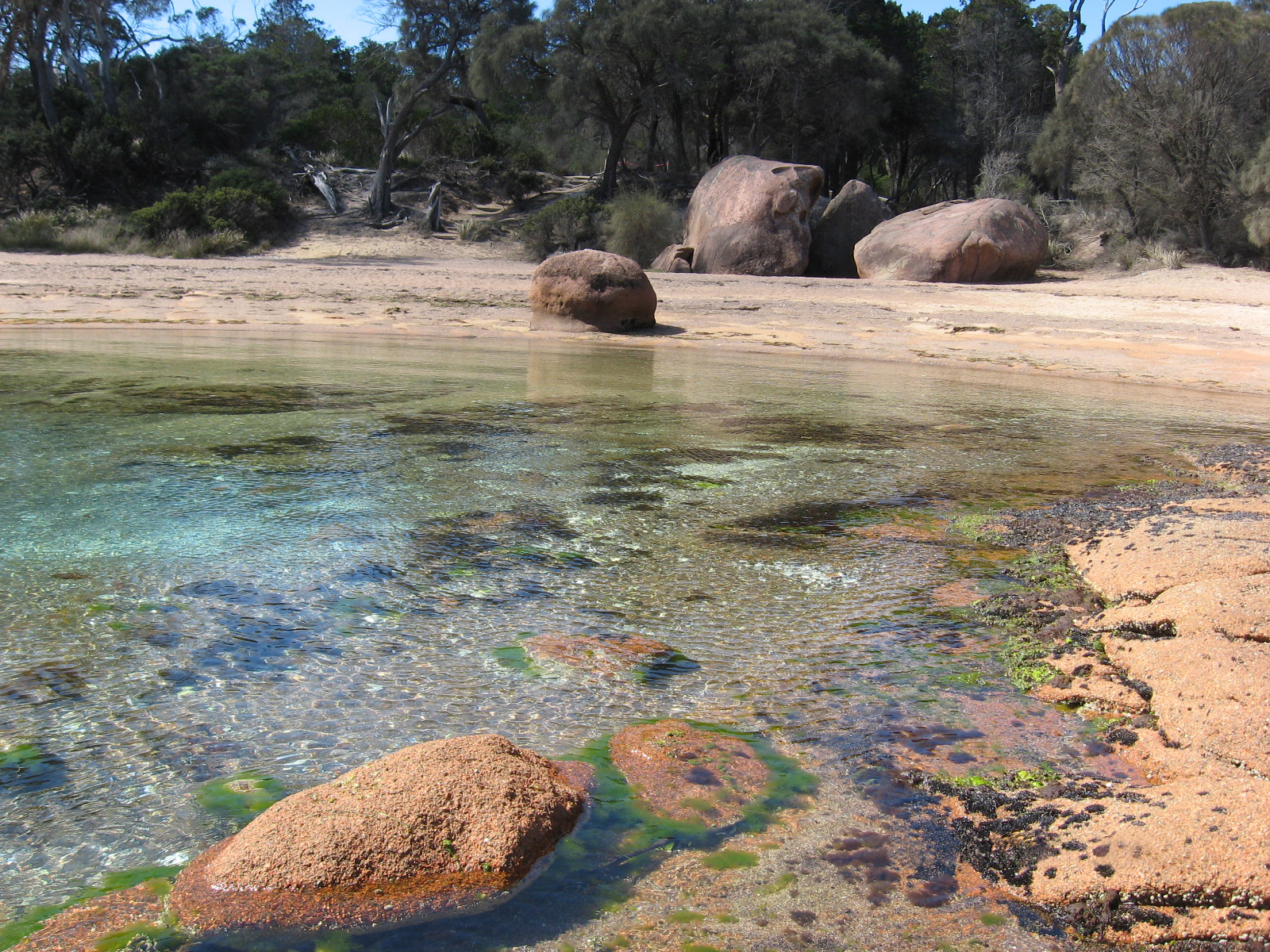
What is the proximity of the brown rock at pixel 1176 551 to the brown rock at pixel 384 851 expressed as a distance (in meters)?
2.25

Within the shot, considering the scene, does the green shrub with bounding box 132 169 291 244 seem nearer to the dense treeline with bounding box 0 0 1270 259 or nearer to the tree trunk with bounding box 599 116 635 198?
the dense treeline with bounding box 0 0 1270 259

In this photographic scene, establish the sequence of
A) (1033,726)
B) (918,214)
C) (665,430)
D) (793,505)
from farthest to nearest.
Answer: (918,214) → (665,430) → (793,505) → (1033,726)

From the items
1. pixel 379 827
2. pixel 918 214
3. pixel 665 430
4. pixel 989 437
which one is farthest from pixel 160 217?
pixel 379 827

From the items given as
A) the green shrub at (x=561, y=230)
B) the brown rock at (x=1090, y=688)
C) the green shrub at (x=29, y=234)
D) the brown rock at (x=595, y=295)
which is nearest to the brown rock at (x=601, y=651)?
the brown rock at (x=1090, y=688)

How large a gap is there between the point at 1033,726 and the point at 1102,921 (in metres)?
0.84

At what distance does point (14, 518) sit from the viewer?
160 inches

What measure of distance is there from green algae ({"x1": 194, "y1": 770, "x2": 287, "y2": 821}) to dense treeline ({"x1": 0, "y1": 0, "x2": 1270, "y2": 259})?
1790 centimetres

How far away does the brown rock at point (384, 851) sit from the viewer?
1.77 meters


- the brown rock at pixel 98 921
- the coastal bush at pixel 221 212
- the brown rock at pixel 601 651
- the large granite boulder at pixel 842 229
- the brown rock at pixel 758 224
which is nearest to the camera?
the brown rock at pixel 98 921

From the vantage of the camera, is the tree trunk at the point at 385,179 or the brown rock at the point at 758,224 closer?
the brown rock at the point at 758,224

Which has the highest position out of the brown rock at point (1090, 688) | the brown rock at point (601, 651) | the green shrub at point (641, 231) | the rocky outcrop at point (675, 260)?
the green shrub at point (641, 231)

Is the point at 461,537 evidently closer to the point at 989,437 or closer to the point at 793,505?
the point at 793,505

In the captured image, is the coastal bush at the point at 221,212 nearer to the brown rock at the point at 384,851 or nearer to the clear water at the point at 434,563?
the clear water at the point at 434,563

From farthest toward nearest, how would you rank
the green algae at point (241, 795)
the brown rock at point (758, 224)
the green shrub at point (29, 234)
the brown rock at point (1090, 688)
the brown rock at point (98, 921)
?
the green shrub at point (29, 234), the brown rock at point (758, 224), the brown rock at point (1090, 688), the green algae at point (241, 795), the brown rock at point (98, 921)
